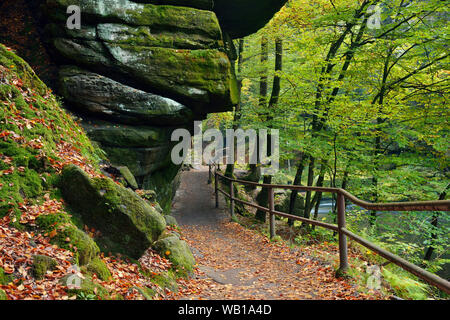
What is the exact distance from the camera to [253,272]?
17.9ft

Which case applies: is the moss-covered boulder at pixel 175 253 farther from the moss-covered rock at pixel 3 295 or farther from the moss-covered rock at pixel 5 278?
the moss-covered rock at pixel 3 295

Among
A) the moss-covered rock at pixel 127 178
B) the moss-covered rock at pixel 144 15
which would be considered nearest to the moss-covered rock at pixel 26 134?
the moss-covered rock at pixel 127 178

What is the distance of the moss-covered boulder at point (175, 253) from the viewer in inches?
193

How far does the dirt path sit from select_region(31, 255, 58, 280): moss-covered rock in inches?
73.0

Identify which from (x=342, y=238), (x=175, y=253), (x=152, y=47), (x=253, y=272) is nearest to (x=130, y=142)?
(x=152, y=47)

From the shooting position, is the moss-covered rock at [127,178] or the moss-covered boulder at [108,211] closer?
the moss-covered boulder at [108,211]

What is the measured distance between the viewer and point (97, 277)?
3340 mm

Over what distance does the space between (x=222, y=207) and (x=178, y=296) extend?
29.9 ft

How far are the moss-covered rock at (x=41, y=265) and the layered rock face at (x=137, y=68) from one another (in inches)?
234

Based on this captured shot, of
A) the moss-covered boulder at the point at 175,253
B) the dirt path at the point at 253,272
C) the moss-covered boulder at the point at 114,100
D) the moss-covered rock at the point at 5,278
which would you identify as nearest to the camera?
the moss-covered rock at the point at 5,278

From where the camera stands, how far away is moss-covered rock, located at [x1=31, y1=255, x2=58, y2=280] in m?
2.80

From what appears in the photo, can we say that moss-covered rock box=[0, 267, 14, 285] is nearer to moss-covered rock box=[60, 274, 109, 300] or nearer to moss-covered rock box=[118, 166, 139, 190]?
moss-covered rock box=[60, 274, 109, 300]

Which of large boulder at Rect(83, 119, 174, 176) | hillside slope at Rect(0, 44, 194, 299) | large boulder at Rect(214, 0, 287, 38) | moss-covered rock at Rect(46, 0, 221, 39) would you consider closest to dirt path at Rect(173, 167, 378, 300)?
hillside slope at Rect(0, 44, 194, 299)
